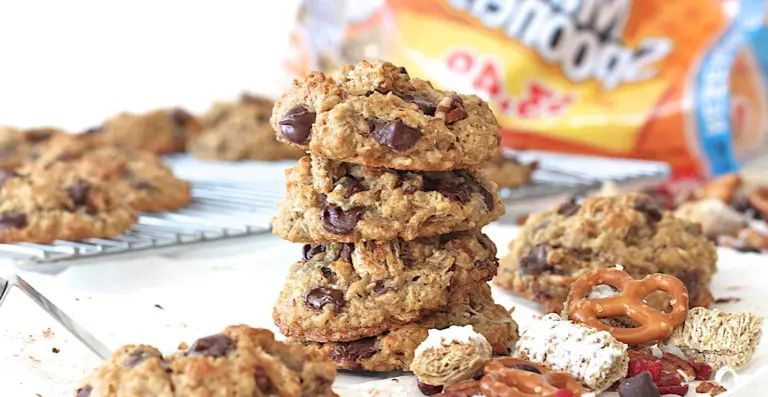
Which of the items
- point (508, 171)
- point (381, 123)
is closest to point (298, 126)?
point (381, 123)

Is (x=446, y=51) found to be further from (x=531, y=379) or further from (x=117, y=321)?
(x=531, y=379)

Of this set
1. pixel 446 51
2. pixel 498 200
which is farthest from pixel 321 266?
pixel 446 51

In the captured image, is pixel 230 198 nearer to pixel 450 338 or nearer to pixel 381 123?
pixel 381 123

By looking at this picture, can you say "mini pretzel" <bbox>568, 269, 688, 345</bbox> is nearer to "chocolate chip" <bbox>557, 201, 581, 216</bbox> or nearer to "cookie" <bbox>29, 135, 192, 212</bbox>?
"chocolate chip" <bbox>557, 201, 581, 216</bbox>

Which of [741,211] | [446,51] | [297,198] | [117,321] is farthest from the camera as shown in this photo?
[446,51]

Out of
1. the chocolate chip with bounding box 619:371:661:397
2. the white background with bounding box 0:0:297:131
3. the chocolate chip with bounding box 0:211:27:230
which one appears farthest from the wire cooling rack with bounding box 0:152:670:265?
the white background with bounding box 0:0:297:131

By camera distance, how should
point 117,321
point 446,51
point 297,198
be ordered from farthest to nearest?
point 446,51
point 117,321
point 297,198
